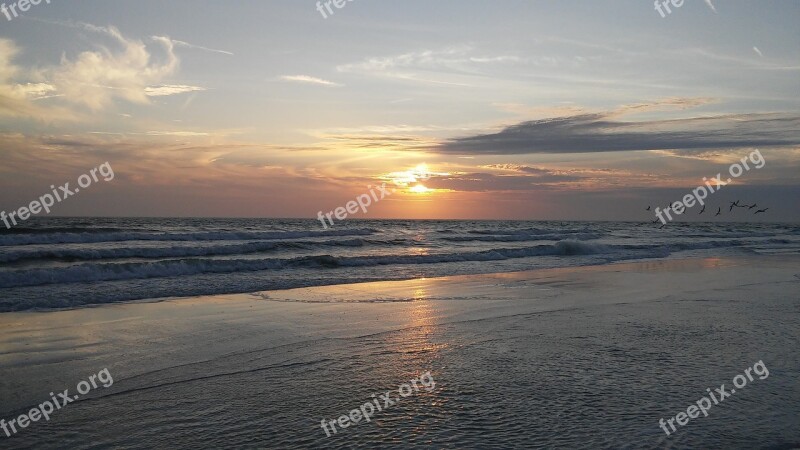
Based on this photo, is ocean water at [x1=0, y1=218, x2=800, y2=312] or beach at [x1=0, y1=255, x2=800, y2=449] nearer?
beach at [x1=0, y1=255, x2=800, y2=449]

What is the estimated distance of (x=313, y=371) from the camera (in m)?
7.19

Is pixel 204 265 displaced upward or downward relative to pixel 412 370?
upward

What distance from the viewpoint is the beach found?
507cm

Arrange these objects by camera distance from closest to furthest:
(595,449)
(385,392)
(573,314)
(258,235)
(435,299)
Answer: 1. (595,449)
2. (385,392)
3. (573,314)
4. (435,299)
5. (258,235)

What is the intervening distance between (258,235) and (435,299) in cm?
3141

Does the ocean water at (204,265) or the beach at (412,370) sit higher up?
the ocean water at (204,265)

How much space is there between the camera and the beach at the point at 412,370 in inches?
200

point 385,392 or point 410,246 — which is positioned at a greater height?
point 410,246

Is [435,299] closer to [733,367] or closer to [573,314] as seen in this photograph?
[573,314]

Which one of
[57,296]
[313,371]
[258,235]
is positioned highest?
[258,235]

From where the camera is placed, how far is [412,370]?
23.4ft

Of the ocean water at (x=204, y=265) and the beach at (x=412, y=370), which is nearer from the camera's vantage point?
the beach at (x=412, y=370)

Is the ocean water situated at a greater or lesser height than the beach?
greater

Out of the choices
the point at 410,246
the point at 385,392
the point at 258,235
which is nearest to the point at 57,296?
the point at 385,392
